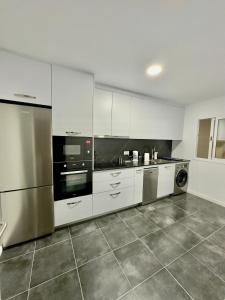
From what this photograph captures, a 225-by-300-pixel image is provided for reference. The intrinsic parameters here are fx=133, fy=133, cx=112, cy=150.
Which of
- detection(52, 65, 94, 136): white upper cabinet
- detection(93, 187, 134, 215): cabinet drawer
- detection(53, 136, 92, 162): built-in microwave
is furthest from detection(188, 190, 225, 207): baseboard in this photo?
detection(52, 65, 94, 136): white upper cabinet

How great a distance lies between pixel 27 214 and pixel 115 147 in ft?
6.53

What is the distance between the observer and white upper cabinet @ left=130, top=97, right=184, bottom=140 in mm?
2852

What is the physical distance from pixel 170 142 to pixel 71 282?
3808mm

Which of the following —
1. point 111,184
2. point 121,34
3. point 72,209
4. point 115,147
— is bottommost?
point 72,209

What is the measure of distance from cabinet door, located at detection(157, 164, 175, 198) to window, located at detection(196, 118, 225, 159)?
92 cm

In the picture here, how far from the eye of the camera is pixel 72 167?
6.57 feet

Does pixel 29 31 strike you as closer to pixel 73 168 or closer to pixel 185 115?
pixel 73 168

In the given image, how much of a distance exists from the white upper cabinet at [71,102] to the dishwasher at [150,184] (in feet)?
4.96

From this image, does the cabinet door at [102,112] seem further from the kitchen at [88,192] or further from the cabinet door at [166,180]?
the cabinet door at [166,180]

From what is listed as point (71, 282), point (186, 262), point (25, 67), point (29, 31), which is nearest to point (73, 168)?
point (71, 282)

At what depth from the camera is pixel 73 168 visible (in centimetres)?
201

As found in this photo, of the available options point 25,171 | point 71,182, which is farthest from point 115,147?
point 25,171

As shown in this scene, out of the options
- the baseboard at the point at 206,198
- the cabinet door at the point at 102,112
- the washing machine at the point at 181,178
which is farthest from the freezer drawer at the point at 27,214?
the baseboard at the point at 206,198

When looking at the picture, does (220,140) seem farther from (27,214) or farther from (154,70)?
(27,214)
